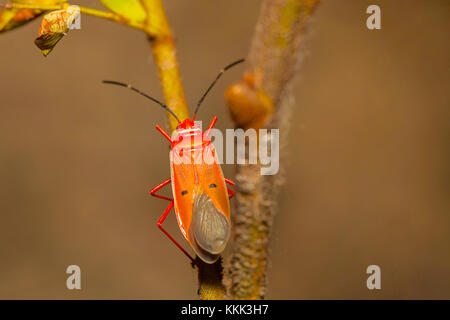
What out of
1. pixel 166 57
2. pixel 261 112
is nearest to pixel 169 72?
pixel 166 57

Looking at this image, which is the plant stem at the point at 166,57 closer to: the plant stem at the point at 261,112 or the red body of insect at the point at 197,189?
the plant stem at the point at 261,112

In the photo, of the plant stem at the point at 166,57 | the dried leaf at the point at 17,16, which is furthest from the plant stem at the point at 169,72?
the dried leaf at the point at 17,16

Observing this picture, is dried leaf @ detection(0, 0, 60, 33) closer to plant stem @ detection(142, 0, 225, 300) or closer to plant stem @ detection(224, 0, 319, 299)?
plant stem @ detection(142, 0, 225, 300)

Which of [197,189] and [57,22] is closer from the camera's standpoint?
[57,22]

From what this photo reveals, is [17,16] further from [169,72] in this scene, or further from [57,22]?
[169,72]

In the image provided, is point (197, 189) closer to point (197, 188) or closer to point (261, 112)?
point (197, 188)

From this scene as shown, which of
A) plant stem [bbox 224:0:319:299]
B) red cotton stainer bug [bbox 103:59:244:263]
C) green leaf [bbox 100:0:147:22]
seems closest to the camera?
plant stem [bbox 224:0:319:299]

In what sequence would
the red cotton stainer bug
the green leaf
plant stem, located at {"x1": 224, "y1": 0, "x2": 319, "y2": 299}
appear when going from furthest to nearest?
1. the red cotton stainer bug
2. the green leaf
3. plant stem, located at {"x1": 224, "y1": 0, "x2": 319, "y2": 299}

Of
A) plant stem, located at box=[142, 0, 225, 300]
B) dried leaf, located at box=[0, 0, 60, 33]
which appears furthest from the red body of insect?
dried leaf, located at box=[0, 0, 60, 33]

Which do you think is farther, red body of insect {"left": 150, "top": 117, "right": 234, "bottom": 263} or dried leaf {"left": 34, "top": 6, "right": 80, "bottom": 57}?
red body of insect {"left": 150, "top": 117, "right": 234, "bottom": 263}

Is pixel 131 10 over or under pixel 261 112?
over
